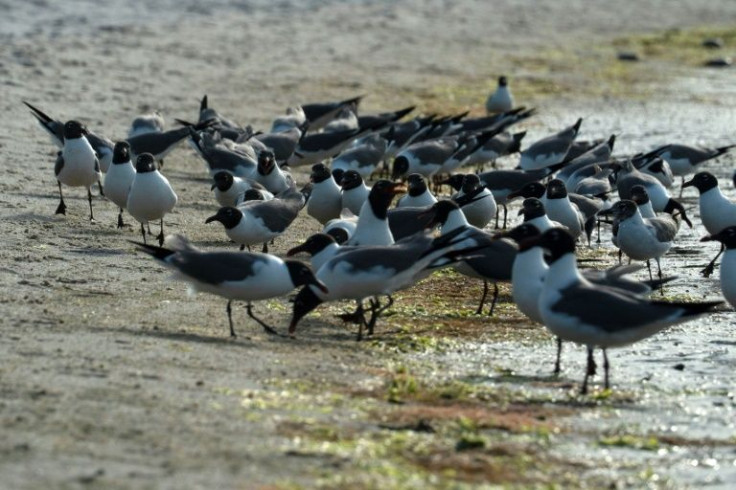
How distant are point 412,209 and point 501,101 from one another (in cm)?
1024

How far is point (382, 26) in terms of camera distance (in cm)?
2969

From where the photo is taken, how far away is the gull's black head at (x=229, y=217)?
1127 cm

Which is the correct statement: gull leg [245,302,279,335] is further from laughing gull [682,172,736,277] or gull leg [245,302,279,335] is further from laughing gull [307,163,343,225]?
laughing gull [682,172,736,277]

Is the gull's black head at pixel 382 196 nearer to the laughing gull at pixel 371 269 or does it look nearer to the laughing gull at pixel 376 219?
the laughing gull at pixel 376 219

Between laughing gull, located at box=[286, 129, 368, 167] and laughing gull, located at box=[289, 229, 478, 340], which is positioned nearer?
laughing gull, located at box=[289, 229, 478, 340]

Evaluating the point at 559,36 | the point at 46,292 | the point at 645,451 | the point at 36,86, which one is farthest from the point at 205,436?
the point at 559,36

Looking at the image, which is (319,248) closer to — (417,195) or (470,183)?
(417,195)

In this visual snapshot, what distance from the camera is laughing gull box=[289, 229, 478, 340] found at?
9391 mm

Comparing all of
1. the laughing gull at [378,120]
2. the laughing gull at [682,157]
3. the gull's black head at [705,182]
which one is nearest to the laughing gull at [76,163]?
the laughing gull at [378,120]

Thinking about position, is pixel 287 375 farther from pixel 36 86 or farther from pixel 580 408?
pixel 36 86

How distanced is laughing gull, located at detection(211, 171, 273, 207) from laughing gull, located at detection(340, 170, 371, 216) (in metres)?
0.71

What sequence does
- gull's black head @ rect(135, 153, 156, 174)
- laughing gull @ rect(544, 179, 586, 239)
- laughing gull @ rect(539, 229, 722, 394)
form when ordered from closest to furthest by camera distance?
laughing gull @ rect(539, 229, 722, 394) → gull's black head @ rect(135, 153, 156, 174) → laughing gull @ rect(544, 179, 586, 239)

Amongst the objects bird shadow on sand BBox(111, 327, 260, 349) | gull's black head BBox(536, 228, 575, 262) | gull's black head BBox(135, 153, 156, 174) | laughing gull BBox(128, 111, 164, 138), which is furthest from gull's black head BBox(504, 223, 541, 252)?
laughing gull BBox(128, 111, 164, 138)

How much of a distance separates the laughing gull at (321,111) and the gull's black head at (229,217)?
763 centimetres
